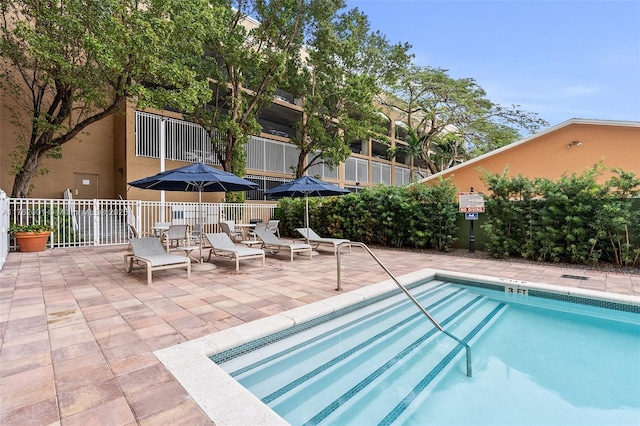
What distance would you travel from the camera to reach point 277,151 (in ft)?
67.2

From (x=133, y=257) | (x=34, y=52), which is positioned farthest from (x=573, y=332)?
(x=34, y=52)

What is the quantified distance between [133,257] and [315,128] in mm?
14008

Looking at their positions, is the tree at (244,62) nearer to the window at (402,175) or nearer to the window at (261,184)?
the window at (261,184)

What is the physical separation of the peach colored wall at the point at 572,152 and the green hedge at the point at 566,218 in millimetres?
2233

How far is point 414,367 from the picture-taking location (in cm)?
318

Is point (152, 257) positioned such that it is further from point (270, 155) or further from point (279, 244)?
point (270, 155)

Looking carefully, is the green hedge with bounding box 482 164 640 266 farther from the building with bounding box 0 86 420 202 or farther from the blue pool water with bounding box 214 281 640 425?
the building with bounding box 0 86 420 202

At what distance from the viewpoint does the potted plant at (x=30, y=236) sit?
335 inches

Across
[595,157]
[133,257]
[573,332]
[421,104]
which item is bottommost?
[573,332]

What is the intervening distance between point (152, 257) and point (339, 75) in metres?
14.8

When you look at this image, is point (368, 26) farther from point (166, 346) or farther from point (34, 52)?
point (166, 346)

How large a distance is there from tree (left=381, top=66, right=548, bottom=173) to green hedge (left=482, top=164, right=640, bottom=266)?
14948 mm

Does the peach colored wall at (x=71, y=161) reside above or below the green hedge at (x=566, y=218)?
above

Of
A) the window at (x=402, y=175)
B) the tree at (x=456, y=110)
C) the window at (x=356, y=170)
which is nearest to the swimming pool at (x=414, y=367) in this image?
the tree at (x=456, y=110)
